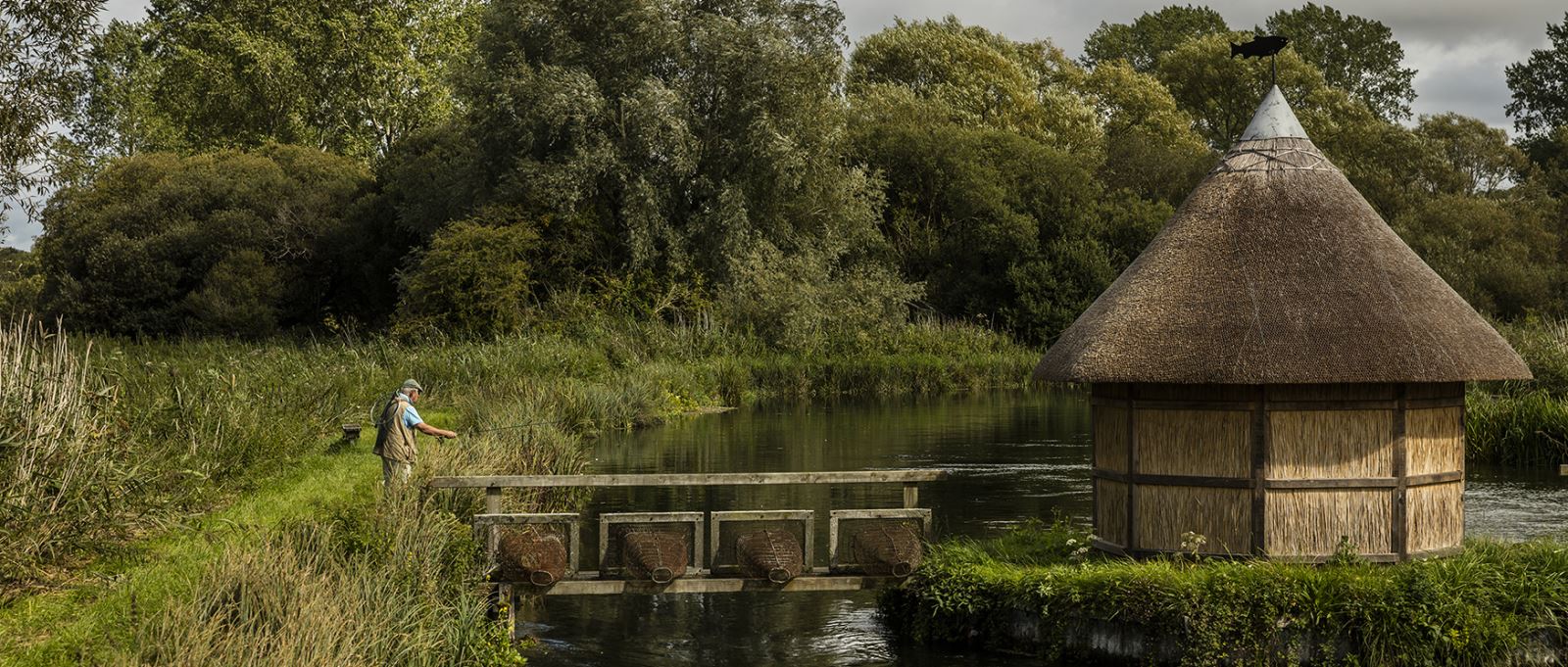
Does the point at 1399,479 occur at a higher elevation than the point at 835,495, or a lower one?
higher

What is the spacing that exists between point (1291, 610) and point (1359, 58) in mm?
69403

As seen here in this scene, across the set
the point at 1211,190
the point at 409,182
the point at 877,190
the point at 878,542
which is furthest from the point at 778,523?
the point at 409,182

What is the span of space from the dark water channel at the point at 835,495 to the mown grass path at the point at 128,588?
8.93 feet

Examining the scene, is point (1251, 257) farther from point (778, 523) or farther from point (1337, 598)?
point (778, 523)

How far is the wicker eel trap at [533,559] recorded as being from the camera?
13164 millimetres

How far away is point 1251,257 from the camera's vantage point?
43.4 ft

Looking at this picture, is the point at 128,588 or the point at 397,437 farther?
the point at 397,437

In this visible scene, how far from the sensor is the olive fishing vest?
49.8 ft

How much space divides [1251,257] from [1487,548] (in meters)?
3.23

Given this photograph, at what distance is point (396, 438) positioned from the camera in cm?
1518

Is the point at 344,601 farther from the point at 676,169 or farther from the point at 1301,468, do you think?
the point at 676,169

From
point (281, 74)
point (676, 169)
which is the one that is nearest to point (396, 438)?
point (676, 169)

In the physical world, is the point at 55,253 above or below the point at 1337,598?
above

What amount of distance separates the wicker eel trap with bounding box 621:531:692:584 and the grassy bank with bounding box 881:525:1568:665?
267 centimetres
